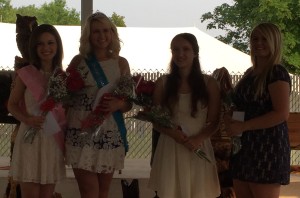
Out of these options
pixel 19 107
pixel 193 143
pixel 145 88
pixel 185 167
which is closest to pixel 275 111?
pixel 193 143

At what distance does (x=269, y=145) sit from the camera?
3586mm

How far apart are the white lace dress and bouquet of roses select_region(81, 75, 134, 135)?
1.05ft

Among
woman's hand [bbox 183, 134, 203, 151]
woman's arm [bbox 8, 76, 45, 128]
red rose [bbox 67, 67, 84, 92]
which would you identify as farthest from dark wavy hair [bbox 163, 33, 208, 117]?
woman's arm [bbox 8, 76, 45, 128]

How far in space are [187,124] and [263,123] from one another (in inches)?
19.8

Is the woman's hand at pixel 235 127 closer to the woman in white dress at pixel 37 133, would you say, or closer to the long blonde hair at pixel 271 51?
the long blonde hair at pixel 271 51

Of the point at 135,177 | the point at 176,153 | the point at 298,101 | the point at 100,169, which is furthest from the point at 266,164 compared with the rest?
the point at 298,101

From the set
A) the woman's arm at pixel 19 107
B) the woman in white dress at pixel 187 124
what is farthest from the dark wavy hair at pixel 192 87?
the woman's arm at pixel 19 107

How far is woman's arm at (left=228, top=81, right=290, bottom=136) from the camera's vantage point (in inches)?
138

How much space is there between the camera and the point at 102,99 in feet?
12.6

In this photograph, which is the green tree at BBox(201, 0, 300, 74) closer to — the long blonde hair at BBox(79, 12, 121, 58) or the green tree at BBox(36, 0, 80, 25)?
the long blonde hair at BBox(79, 12, 121, 58)

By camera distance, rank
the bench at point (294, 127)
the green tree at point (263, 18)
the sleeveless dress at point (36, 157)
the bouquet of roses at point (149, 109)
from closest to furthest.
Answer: the bouquet of roses at point (149, 109)
the sleeveless dress at point (36, 157)
the bench at point (294, 127)
the green tree at point (263, 18)

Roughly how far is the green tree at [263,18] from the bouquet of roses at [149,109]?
1249 cm

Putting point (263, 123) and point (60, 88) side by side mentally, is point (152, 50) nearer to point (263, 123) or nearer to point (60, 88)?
point (60, 88)

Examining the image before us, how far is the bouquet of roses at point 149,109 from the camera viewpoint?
3699mm
